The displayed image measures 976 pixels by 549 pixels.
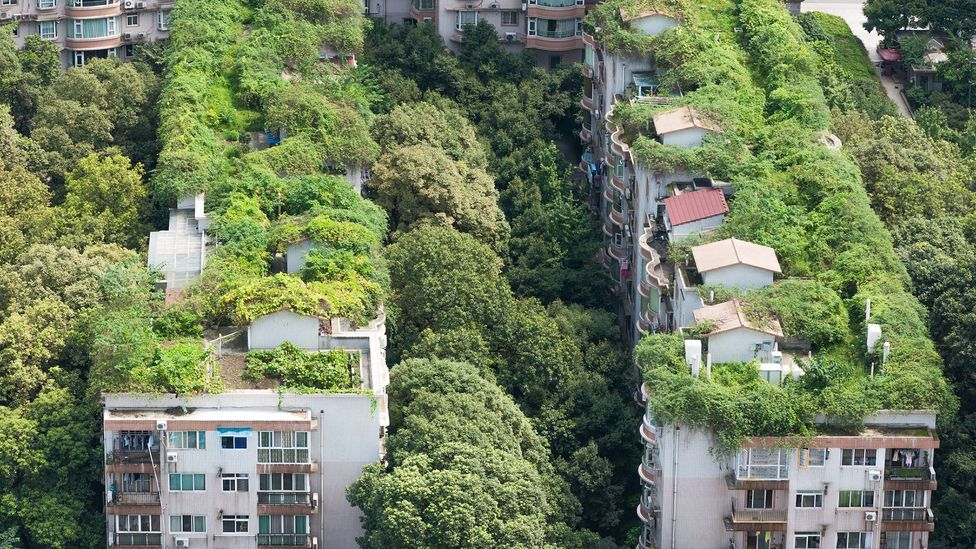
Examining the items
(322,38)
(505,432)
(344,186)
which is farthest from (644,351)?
(322,38)

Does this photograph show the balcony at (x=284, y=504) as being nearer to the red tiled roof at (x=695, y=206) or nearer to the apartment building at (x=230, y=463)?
the apartment building at (x=230, y=463)

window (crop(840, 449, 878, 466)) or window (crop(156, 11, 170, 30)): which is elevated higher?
window (crop(156, 11, 170, 30))

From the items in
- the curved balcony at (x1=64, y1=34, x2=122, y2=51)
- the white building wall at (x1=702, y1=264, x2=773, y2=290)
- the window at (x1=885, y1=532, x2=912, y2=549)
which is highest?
the curved balcony at (x1=64, y1=34, x2=122, y2=51)

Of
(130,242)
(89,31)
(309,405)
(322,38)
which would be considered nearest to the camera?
(309,405)

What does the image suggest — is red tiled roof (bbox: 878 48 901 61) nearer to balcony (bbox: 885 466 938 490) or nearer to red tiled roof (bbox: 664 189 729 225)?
red tiled roof (bbox: 664 189 729 225)

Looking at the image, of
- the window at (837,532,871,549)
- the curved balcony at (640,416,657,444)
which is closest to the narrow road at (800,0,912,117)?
the curved balcony at (640,416,657,444)

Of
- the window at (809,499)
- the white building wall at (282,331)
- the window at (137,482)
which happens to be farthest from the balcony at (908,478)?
the window at (137,482)

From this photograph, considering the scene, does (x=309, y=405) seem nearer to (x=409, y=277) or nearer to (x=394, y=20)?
(x=409, y=277)
